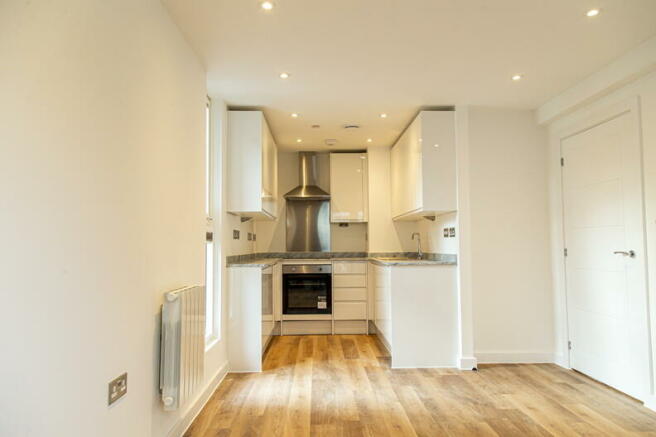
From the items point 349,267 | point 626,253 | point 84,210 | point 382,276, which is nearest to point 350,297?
point 349,267

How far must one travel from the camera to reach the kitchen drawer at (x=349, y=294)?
5.37 meters

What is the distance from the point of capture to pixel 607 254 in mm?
3385

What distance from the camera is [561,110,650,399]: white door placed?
10.1 feet

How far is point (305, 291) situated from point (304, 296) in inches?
2.6

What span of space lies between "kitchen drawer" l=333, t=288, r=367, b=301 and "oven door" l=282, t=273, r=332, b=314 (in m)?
0.13

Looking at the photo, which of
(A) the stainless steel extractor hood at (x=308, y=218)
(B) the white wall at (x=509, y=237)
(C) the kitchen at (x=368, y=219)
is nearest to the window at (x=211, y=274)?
(C) the kitchen at (x=368, y=219)

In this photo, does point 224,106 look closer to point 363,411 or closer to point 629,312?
point 363,411

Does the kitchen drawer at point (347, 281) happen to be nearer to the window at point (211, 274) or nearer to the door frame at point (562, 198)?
the window at point (211, 274)

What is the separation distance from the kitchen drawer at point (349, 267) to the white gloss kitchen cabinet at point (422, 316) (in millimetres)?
1424

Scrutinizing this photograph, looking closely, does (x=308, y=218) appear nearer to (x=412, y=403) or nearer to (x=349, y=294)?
(x=349, y=294)

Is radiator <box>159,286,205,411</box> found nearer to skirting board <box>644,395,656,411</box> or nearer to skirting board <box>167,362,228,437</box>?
skirting board <box>167,362,228,437</box>

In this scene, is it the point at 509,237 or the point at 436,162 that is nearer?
the point at 436,162

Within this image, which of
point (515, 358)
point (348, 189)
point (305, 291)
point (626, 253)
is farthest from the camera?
point (348, 189)

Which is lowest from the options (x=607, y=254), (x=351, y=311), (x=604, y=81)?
(x=351, y=311)
